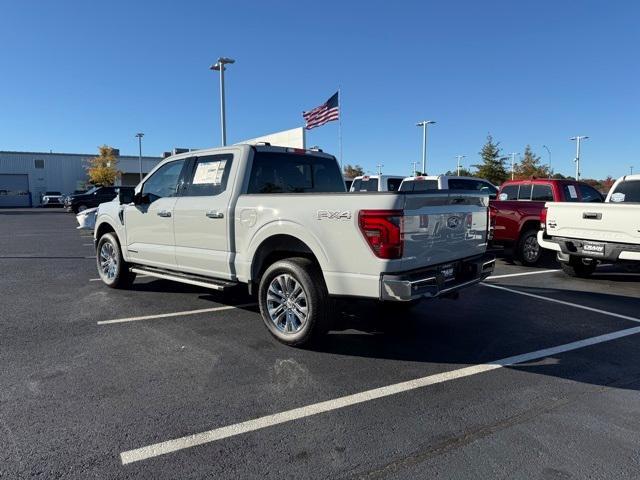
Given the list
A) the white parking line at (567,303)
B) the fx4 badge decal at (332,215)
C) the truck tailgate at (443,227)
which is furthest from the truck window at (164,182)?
the white parking line at (567,303)

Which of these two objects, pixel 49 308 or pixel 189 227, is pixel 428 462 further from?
pixel 49 308

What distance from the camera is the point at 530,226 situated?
10.4m

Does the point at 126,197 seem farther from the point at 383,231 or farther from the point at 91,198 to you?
the point at 91,198

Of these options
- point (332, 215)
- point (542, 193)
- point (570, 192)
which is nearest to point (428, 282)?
point (332, 215)

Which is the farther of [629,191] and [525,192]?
[525,192]

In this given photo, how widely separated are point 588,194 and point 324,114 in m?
13.3

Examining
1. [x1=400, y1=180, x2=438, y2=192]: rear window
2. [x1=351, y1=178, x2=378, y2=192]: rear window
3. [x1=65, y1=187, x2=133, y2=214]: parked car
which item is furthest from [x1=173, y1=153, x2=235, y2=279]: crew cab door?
[x1=65, y1=187, x2=133, y2=214]: parked car

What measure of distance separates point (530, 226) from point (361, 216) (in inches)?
301

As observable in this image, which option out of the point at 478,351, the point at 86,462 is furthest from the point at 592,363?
the point at 86,462

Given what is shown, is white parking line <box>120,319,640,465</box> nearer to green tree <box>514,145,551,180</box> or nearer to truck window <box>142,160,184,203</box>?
truck window <box>142,160,184,203</box>

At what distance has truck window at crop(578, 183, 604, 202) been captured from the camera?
10.9 metres

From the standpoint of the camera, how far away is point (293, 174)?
19.2ft

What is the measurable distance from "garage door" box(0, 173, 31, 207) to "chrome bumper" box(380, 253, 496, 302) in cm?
6237

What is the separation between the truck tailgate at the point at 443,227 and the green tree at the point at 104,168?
55468 millimetres
